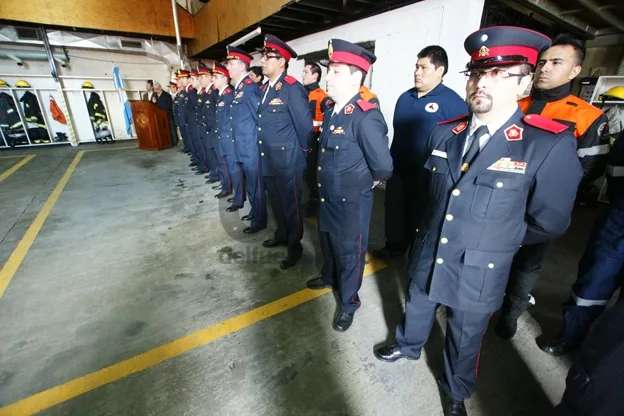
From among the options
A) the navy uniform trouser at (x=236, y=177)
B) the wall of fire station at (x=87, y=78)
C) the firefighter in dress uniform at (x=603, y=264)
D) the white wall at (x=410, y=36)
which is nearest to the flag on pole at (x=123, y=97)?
the wall of fire station at (x=87, y=78)

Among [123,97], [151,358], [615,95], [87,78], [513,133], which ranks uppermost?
[87,78]

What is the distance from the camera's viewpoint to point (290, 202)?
260cm

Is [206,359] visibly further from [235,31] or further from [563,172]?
[235,31]

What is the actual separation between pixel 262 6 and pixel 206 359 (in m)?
6.23

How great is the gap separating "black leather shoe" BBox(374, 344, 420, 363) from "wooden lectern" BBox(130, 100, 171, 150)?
8662mm

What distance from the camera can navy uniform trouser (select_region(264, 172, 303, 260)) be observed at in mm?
2568

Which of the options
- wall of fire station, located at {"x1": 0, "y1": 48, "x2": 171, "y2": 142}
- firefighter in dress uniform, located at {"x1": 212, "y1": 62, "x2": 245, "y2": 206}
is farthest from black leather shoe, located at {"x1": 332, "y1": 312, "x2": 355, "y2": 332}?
wall of fire station, located at {"x1": 0, "y1": 48, "x2": 171, "y2": 142}

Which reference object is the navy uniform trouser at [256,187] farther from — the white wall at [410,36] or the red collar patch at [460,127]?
the white wall at [410,36]

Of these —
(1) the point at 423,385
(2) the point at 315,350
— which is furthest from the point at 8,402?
(1) the point at 423,385

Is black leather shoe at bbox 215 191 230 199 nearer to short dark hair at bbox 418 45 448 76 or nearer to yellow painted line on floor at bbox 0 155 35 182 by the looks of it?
short dark hair at bbox 418 45 448 76

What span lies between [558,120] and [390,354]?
1.72 meters

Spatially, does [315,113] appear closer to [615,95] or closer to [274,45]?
[274,45]

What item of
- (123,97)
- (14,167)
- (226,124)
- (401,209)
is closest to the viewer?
(401,209)

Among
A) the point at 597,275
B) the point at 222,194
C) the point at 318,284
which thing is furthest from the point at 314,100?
the point at 597,275
